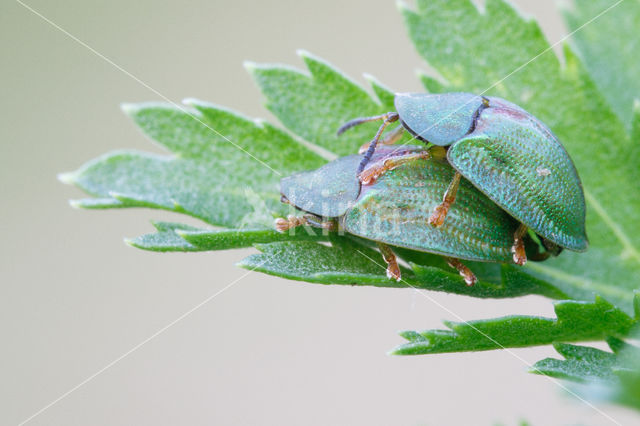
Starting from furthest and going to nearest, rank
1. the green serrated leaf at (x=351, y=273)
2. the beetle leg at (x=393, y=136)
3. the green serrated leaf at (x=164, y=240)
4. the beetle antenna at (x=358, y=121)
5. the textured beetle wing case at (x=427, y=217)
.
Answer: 1. the beetle leg at (x=393, y=136)
2. the beetle antenna at (x=358, y=121)
3. the textured beetle wing case at (x=427, y=217)
4. the green serrated leaf at (x=164, y=240)
5. the green serrated leaf at (x=351, y=273)

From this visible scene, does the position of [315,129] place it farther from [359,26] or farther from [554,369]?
[359,26]

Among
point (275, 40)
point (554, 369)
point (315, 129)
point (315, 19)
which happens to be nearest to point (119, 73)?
point (275, 40)

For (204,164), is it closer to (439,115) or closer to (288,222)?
(288,222)

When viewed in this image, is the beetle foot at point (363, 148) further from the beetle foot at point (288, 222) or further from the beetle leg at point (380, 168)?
the beetle foot at point (288, 222)

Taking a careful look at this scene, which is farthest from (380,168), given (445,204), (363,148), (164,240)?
(164,240)

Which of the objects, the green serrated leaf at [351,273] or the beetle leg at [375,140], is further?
the beetle leg at [375,140]

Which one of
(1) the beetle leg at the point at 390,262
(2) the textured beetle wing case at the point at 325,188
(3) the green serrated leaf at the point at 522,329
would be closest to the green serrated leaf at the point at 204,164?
(2) the textured beetle wing case at the point at 325,188

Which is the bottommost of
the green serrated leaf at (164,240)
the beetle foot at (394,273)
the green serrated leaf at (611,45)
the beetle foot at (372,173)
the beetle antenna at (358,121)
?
the green serrated leaf at (164,240)
